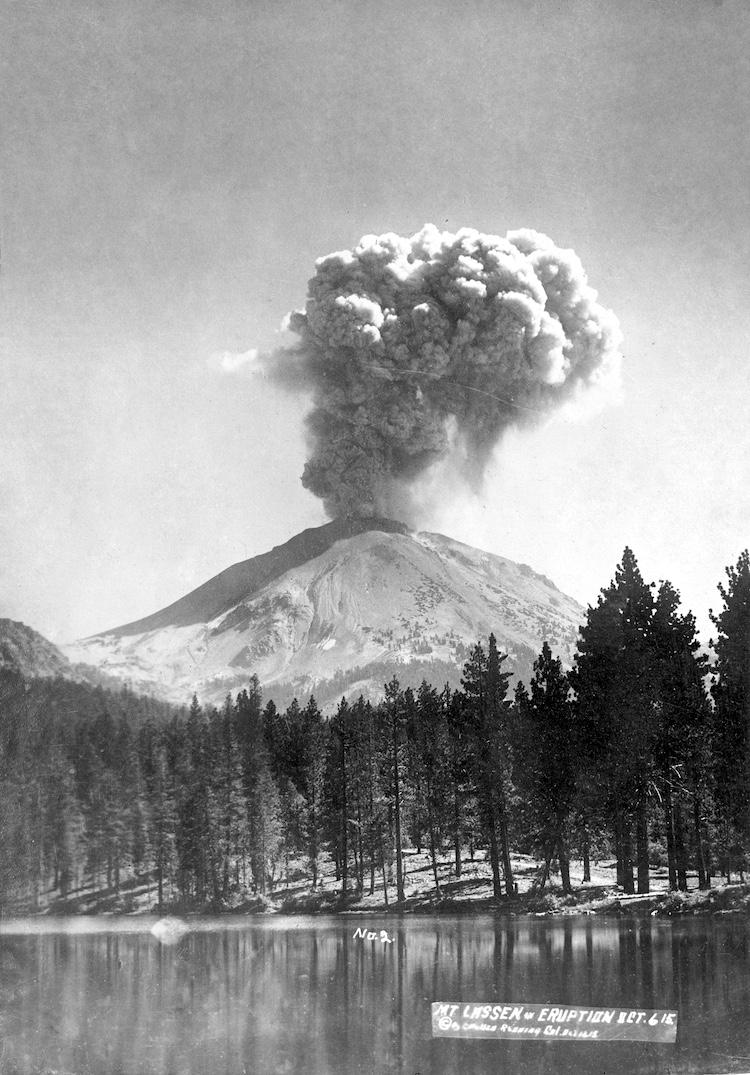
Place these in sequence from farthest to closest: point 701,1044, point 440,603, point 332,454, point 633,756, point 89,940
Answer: point 440,603
point 332,454
point 633,756
point 89,940
point 701,1044

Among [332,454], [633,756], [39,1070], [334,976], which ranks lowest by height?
[39,1070]

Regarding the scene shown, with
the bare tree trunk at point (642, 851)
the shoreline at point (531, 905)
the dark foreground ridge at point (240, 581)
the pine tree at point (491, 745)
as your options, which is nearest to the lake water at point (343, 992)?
the shoreline at point (531, 905)

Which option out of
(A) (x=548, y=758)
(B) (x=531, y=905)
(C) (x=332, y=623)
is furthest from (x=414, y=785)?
(C) (x=332, y=623)

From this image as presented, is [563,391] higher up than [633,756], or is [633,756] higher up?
[563,391]

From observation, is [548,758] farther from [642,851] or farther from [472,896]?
[472,896]

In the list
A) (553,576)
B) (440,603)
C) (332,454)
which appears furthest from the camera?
(440,603)

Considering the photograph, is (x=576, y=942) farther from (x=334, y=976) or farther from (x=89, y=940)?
(x=89, y=940)

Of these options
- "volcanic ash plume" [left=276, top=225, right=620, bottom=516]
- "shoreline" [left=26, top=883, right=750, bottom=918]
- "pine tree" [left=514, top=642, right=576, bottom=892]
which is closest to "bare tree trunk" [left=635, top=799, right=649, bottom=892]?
"shoreline" [left=26, top=883, right=750, bottom=918]

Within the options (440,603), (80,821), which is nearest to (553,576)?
(440,603)
